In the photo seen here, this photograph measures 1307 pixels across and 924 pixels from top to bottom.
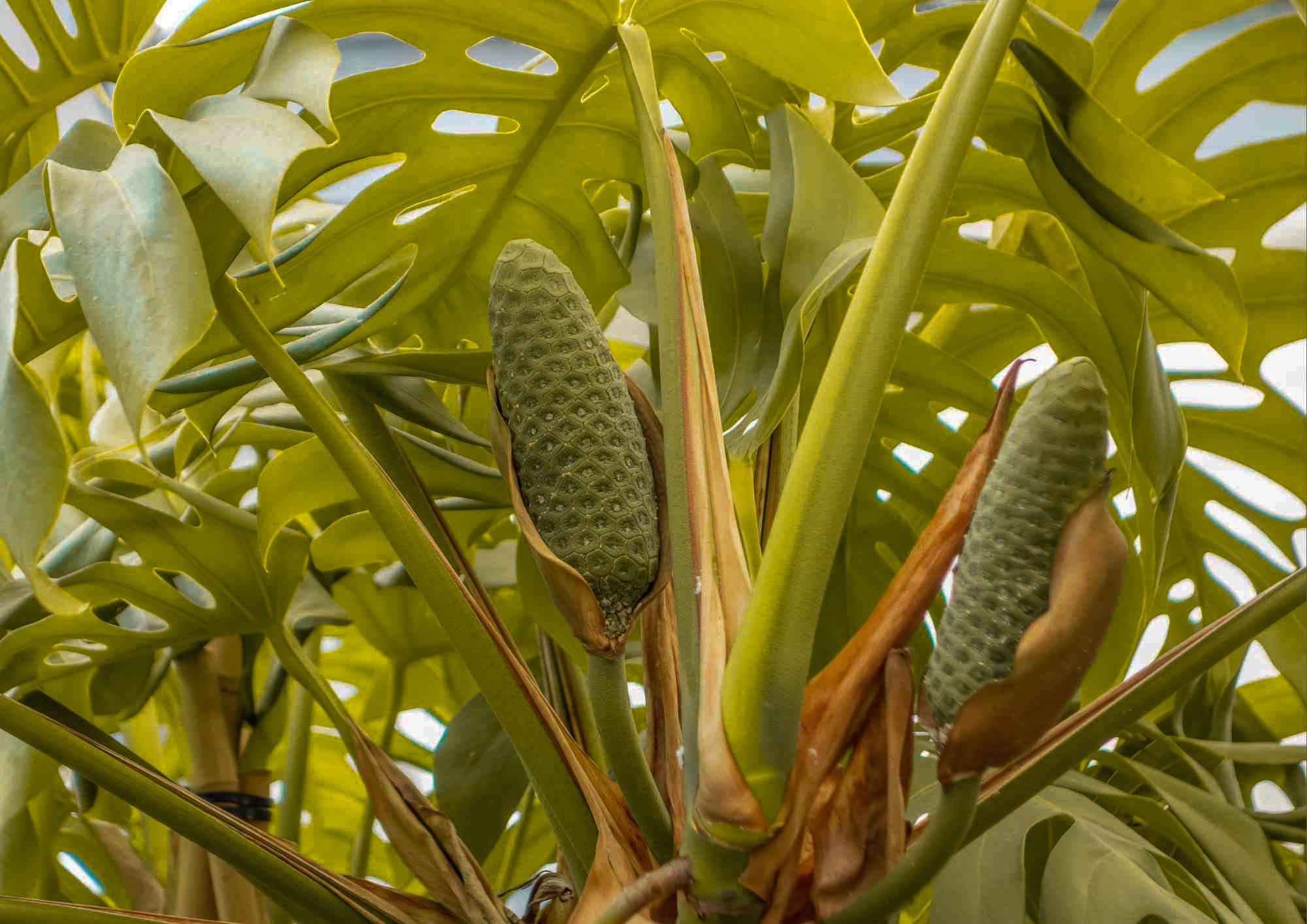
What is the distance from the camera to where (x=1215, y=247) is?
0.72 m

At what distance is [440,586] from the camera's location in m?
0.36

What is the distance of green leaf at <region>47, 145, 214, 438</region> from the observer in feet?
0.83

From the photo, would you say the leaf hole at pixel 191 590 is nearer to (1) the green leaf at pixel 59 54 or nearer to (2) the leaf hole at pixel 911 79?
(1) the green leaf at pixel 59 54

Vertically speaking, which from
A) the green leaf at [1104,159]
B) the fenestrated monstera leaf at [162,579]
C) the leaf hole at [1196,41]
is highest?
the leaf hole at [1196,41]

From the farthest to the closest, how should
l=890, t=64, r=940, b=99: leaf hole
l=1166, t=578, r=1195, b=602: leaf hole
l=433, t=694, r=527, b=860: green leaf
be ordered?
l=890, t=64, r=940, b=99: leaf hole → l=1166, t=578, r=1195, b=602: leaf hole → l=433, t=694, r=527, b=860: green leaf

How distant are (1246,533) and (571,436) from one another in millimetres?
1508

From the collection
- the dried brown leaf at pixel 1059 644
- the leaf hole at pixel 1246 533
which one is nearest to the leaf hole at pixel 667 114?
the dried brown leaf at pixel 1059 644

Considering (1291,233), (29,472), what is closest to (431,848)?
(29,472)

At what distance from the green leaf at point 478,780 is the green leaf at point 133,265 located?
14.2 inches

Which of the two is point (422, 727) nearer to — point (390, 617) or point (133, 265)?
point (390, 617)

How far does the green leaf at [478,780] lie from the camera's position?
1.91 ft

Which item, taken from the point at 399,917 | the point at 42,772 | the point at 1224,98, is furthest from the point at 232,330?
the point at 1224,98

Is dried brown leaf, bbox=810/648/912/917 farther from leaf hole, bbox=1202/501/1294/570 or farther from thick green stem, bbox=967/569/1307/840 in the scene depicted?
leaf hole, bbox=1202/501/1294/570

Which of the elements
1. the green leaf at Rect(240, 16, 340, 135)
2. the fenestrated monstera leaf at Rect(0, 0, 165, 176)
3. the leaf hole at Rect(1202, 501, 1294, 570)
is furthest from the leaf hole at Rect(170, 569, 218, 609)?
the leaf hole at Rect(1202, 501, 1294, 570)
